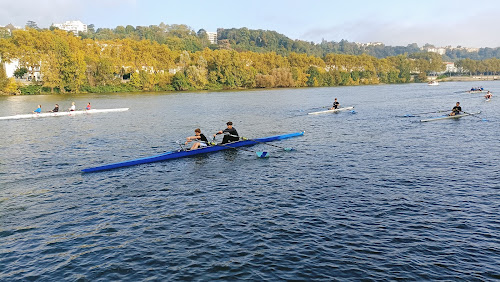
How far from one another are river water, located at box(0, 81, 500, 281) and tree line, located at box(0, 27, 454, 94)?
8794 cm

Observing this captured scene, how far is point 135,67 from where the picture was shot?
127125mm

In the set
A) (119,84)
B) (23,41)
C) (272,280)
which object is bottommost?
(272,280)

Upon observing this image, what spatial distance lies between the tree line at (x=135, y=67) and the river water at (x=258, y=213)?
87939 mm

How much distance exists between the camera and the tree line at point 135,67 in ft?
347

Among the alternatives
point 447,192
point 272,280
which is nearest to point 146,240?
point 272,280

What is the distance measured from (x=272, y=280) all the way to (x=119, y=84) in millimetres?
123544

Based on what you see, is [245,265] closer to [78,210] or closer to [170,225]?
[170,225]

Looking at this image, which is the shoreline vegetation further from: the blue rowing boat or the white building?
the blue rowing boat

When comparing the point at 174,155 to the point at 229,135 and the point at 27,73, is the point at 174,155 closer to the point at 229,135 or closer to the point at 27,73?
the point at 229,135

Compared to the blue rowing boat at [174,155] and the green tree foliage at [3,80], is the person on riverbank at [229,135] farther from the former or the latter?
the green tree foliage at [3,80]

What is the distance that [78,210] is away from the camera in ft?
52.2

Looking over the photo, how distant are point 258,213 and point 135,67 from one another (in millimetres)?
121913

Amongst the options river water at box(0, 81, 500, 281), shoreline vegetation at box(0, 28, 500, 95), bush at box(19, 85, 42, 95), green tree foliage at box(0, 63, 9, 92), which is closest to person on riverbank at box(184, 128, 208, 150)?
river water at box(0, 81, 500, 281)

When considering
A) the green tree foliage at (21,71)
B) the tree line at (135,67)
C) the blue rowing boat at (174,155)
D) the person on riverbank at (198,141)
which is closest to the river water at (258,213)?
the blue rowing boat at (174,155)
